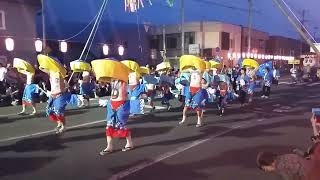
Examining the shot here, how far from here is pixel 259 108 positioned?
60.1 ft

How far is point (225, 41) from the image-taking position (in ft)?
173

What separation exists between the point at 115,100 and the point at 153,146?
4.92ft

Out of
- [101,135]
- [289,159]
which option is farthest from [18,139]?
[289,159]

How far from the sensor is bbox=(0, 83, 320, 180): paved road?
7.57 meters

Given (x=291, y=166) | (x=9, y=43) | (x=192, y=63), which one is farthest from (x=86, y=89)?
(x=291, y=166)

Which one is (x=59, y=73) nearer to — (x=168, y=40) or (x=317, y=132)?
(x=317, y=132)

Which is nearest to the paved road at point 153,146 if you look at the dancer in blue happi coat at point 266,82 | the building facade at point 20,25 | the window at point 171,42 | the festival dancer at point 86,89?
the festival dancer at point 86,89

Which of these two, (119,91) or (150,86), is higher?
(119,91)

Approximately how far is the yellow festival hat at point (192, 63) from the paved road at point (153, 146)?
5.84 ft

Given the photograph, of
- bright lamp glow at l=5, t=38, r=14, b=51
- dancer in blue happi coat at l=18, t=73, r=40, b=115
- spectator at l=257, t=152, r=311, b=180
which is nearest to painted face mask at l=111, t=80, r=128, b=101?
spectator at l=257, t=152, r=311, b=180

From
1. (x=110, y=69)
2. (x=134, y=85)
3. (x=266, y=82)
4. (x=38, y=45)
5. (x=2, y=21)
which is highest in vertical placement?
(x=2, y=21)

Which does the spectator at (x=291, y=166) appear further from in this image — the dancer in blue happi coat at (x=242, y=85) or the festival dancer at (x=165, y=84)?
the dancer in blue happi coat at (x=242, y=85)

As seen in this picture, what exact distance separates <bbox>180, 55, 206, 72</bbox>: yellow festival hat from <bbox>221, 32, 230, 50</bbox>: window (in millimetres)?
38428

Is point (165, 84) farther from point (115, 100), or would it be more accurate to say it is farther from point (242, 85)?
point (115, 100)
